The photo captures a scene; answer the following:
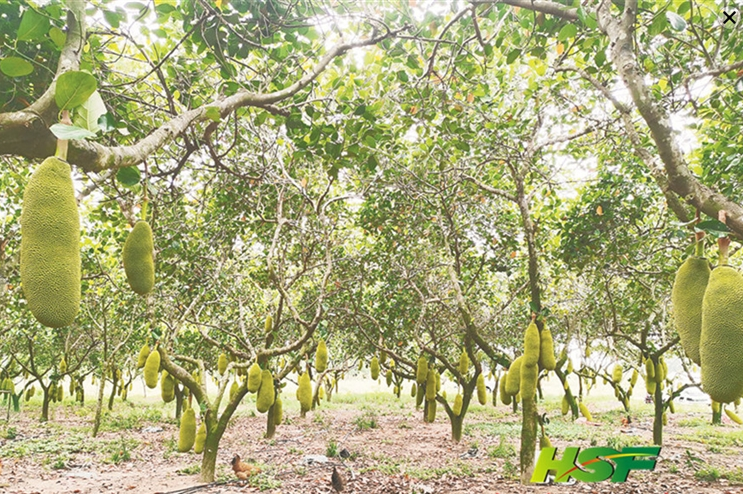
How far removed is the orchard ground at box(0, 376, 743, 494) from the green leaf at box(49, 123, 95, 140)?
5235 millimetres

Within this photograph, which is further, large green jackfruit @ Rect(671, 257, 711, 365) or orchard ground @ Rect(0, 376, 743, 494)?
orchard ground @ Rect(0, 376, 743, 494)

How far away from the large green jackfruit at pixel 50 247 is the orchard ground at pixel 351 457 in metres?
5.04

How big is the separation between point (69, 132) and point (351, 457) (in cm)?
717

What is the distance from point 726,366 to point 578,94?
3.43 m

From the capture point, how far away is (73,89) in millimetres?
999

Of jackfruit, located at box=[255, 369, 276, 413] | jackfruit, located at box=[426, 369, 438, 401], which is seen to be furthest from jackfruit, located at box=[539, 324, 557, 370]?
jackfruit, located at box=[426, 369, 438, 401]

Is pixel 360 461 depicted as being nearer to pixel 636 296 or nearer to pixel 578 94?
pixel 636 296

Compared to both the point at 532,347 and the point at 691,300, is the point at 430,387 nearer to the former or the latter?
the point at 532,347

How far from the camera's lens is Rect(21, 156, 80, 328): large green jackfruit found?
0.96 meters

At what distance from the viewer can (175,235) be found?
4.50 metres

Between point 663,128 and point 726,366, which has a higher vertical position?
point 663,128

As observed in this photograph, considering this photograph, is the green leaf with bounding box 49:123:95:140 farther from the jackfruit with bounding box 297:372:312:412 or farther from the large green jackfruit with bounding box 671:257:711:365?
the jackfruit with bounding box 297:372:312:412

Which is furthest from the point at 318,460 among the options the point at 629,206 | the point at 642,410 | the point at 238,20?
the point at 642,410
